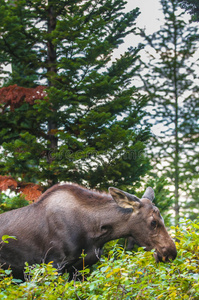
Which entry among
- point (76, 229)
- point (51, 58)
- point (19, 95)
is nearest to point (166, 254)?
point (76, 229)

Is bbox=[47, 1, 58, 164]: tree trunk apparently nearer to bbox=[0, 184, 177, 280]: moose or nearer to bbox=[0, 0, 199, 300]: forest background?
bbox=[0, 0, 199, 300]: forest background

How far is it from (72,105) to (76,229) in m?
4.92

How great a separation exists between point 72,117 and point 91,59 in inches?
63.6

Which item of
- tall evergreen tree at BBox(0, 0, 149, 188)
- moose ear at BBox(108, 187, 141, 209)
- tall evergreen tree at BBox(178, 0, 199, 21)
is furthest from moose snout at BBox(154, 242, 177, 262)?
tall evergreen tree at BBox(178, 0, 199, 21)

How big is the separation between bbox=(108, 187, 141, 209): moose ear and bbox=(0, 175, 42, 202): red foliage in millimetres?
3931

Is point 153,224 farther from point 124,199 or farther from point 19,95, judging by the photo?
point 19,95

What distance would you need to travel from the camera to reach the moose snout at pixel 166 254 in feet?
16.6

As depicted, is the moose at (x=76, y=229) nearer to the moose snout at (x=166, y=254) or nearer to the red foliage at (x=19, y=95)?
the moose snout at (x=166, y=254)

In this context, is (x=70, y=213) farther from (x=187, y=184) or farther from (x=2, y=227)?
(x=187, y=184)

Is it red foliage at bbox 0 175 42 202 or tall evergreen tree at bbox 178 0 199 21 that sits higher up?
tall evergreen tree at bbox 178 0 199 21

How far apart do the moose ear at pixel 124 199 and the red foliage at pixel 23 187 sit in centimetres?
393

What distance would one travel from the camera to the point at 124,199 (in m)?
5.51

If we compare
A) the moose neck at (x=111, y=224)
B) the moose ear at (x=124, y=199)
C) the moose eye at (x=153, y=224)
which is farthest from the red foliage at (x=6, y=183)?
the moose eye at (x=153, y=224)

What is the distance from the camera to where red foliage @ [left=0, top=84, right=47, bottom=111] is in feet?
33.2
